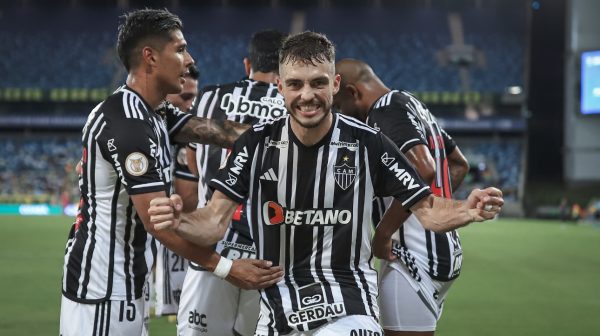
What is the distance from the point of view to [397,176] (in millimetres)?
3213

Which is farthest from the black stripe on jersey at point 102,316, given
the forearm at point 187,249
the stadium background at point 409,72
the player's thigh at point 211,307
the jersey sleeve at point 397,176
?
the stadium background at point 409,72

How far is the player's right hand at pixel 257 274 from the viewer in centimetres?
317

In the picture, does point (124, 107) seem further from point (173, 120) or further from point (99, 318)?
point (99, 318)

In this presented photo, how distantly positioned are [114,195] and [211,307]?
137 centimetres

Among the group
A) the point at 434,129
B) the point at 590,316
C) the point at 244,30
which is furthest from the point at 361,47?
the point at 434,129

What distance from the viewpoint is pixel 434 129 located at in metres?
4.05

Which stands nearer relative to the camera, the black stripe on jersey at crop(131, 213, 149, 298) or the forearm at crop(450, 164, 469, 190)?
the black stripe on jersey at crop(131, 213, 149, 298)

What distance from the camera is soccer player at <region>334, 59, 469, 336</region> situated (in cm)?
389

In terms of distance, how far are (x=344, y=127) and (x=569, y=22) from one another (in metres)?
33.9

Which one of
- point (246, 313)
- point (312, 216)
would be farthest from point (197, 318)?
point (312, 216)

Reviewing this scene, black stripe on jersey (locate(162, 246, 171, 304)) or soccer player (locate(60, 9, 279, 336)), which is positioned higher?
soccer player (locate(60, 9, 279, 336))

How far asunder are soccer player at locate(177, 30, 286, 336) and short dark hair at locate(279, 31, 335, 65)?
131cm

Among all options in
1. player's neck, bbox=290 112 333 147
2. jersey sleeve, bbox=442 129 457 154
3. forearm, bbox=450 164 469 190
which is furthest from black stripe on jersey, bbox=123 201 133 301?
forearm, bbox=450 164 469 190

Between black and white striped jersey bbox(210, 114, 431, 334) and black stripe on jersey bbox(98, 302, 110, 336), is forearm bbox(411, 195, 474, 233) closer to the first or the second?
black and white striped jersey bbox(210, 114, 431, 334)
